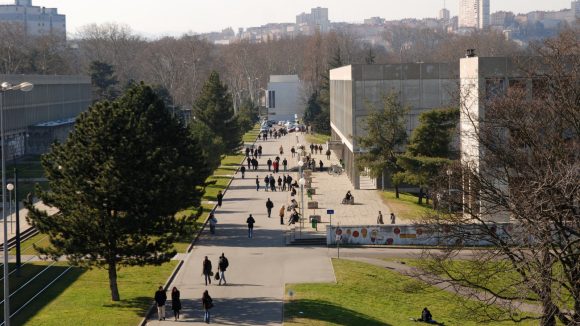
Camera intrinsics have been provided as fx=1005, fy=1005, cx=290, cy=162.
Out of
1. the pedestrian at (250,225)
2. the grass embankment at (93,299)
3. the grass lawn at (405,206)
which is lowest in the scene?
the grass embankment at (93,299)

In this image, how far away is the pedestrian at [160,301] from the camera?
28125 millimetres

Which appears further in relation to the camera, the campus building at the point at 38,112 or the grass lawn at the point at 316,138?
the grass lawn at the point at 316,138

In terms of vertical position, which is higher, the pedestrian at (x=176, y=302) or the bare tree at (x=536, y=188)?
the bare tree at (x=536, y=188)

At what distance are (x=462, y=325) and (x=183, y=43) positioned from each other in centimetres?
14546

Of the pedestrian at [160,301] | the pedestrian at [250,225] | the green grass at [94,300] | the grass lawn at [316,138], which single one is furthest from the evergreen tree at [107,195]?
the grass lawn at [316,138]

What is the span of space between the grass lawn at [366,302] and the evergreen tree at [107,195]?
460 cm

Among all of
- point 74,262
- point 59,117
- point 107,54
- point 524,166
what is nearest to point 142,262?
point 74,262

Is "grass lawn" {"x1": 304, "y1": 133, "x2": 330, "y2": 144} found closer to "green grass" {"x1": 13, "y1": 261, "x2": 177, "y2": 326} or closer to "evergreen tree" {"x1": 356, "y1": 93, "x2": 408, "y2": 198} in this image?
"evergreen tree" {"x1": 356, "y1": 93, "x2": 408, "y2": 198}

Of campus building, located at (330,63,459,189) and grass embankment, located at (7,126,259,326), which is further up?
campus building, located at (330,63,459,189)

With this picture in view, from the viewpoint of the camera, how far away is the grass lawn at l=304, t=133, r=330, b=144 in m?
109

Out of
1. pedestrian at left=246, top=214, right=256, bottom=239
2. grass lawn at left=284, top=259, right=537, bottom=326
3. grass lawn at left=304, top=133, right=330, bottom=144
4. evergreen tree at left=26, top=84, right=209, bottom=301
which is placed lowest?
grass lawn at left=284, top=259, right=537, bottom=326

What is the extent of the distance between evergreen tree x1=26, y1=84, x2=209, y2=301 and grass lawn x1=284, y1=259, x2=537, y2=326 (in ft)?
15.1

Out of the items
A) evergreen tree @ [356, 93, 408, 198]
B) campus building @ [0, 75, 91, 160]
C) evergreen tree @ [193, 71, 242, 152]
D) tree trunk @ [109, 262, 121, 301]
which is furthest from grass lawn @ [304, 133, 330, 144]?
tree trunk @ [109, 262, 121, 301]

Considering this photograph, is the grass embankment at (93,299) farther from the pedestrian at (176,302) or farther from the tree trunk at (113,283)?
the pedestrian at (176,302)
